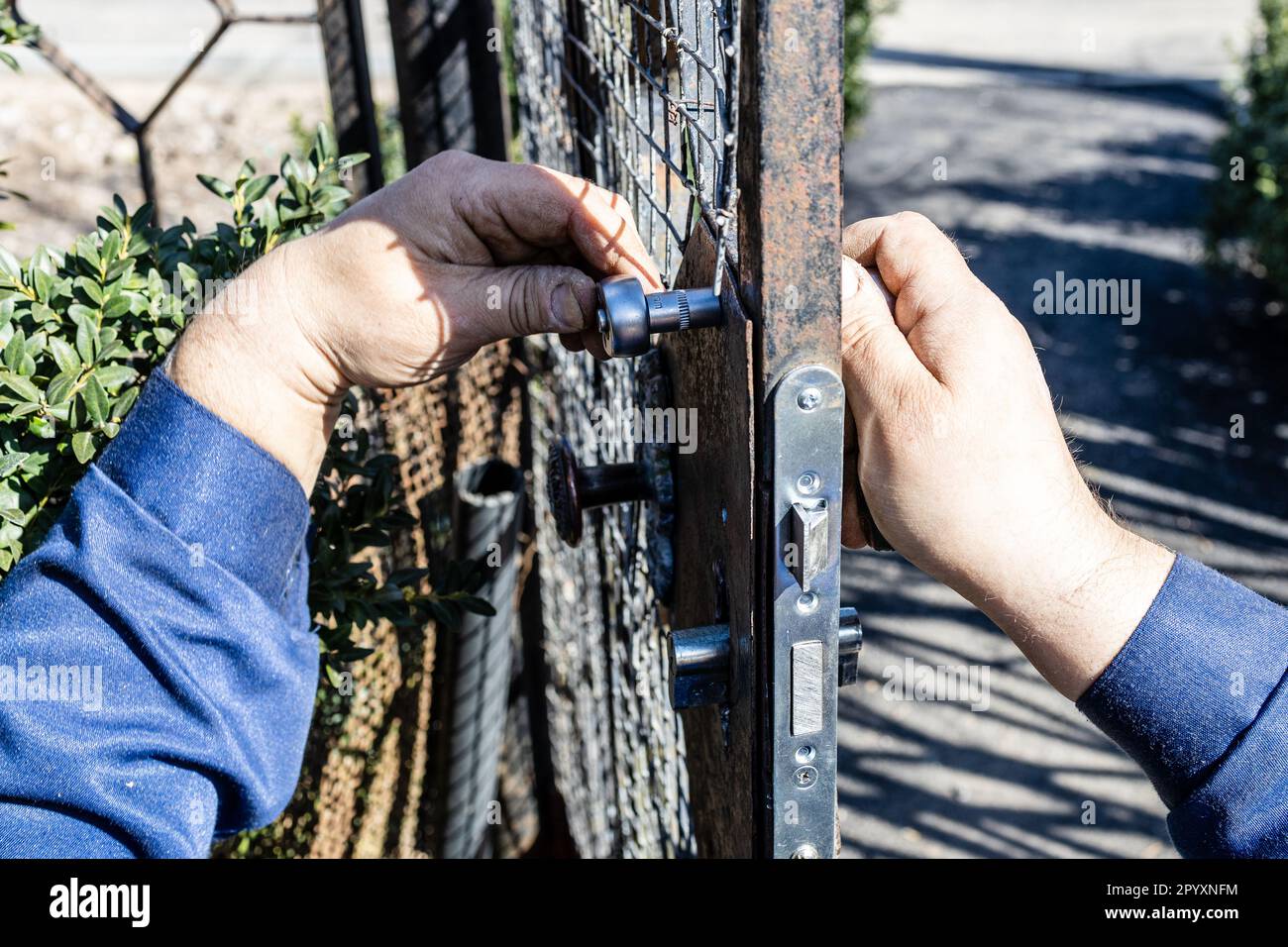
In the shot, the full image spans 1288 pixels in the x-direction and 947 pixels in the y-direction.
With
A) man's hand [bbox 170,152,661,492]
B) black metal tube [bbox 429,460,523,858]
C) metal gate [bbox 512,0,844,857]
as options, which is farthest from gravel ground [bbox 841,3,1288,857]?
man's hand [bbox 170,152,661,492]

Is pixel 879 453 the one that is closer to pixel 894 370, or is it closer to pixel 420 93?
pixel 894 370

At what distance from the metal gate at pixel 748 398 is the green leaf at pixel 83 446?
2.44 ft

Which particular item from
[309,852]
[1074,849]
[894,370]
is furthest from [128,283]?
[1074,849]

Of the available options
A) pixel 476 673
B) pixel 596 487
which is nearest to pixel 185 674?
pixel 596 487

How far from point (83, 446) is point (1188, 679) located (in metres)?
1.39

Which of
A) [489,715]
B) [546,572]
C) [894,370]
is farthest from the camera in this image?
[546,572]

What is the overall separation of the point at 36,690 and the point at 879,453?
952 millimetres

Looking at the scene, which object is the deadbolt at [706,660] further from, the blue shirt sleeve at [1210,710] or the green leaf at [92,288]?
the green leaf at [92,288]

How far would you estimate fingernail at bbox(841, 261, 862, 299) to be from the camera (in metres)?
1.25

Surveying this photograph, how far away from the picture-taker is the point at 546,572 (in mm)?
3279

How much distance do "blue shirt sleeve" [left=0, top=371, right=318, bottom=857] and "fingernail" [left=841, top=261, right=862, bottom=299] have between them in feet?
2.42

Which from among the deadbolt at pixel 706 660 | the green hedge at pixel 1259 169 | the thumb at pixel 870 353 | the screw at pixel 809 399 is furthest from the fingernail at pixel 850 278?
the green hedge at pixel 1259 169

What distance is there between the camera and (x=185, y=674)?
1292mm

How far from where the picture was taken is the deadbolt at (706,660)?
4.00ft
